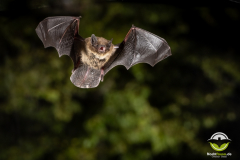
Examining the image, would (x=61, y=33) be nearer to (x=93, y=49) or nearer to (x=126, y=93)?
(x=93, y=49)

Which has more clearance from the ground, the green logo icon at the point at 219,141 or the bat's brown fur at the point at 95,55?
the bat's brown fur at the point at 95,55

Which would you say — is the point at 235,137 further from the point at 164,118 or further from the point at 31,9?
the point at 31,9

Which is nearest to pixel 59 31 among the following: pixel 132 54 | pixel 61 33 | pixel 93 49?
pixel 61 33

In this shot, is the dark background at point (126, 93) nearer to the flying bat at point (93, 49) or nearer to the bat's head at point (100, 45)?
the flying bat at point (93, 49)

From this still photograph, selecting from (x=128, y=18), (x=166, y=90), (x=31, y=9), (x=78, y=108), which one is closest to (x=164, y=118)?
(x=166, y=90)

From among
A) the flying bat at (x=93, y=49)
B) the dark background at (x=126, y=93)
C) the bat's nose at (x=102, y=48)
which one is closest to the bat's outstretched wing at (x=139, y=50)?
the flying bat at (x=93, y=49)

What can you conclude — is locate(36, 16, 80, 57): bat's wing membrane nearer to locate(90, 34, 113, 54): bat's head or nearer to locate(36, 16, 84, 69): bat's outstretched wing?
locate(36, 16, 84, 69): bat's outstretched wing

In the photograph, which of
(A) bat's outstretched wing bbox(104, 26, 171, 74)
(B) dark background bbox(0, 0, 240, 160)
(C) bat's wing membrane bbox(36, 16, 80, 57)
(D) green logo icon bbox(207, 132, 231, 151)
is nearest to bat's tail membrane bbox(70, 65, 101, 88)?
(A) bat's outstretched wing bbox(104, 26, 171, 74)
